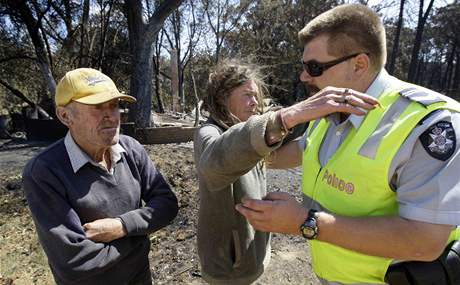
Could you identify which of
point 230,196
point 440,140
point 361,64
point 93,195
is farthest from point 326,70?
point 93,195

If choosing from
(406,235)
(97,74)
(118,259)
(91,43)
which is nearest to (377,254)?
(406,235)

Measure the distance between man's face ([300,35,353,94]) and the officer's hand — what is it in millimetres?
355

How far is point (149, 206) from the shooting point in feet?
7.23

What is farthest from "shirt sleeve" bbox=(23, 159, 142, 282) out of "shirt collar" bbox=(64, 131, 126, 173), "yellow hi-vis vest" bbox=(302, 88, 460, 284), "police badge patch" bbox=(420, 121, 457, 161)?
"police badge patch" bbox=(420, 121, 457, 161)

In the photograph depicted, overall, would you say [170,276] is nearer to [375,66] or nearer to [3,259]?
[3,259]

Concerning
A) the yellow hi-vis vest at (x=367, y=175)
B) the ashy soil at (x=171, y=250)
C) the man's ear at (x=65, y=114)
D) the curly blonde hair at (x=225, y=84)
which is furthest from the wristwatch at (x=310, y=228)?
the ashy soil at (x=171, y=250)

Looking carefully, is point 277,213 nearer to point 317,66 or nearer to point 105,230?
point 317,66

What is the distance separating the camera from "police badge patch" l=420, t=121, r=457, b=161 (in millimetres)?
1218

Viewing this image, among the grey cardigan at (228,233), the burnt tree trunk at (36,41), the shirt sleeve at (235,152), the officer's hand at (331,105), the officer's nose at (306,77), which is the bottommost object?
the grey cardigan at (228,233)

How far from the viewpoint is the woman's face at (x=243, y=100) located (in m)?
2.09

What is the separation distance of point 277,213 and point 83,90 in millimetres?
1328

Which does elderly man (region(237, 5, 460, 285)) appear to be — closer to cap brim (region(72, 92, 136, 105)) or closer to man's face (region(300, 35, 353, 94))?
man's face (region(300, 35, 353, 94))

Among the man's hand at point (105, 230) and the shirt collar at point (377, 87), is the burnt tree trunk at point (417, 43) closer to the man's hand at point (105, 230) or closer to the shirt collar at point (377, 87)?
the shirt collar at point (377, 87)

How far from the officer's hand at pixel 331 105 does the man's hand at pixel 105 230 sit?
1201 millimetres
